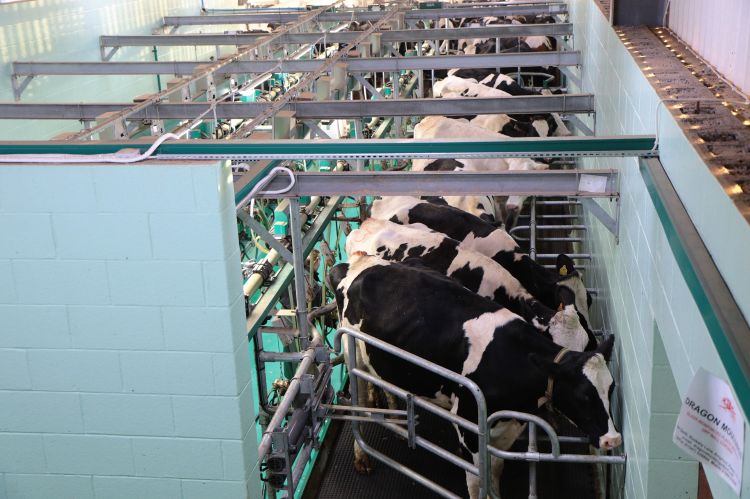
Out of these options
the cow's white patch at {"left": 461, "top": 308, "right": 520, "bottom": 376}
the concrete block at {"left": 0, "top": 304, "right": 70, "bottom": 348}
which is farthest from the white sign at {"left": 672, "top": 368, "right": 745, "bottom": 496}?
the cow's white patch at {"left": 461, "top": 308, "right": 520, "bottom": 376}

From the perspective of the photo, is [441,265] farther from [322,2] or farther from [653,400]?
[322,2]

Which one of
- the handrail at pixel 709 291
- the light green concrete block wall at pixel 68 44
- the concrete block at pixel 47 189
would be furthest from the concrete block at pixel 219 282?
the light green concrete block wall at pixel 68 44

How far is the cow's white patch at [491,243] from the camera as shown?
670 centimetres

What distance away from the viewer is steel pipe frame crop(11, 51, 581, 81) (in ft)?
27.5

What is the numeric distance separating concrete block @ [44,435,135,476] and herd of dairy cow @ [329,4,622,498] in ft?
6.87

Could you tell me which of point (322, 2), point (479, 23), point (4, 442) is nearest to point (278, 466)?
point (4, 442)

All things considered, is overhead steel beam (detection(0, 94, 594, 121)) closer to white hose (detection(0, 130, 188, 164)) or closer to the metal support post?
the metal support post

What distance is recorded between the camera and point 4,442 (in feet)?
12.9

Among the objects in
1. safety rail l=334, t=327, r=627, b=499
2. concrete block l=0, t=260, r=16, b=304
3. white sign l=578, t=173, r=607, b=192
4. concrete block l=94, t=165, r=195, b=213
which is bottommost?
safety rail l=334, t=327, r=627, b=499

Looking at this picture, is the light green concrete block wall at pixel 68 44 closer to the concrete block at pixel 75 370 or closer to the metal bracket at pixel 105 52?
the metal bracket at pixel 105 52

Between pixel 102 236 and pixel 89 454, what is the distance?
1.00m

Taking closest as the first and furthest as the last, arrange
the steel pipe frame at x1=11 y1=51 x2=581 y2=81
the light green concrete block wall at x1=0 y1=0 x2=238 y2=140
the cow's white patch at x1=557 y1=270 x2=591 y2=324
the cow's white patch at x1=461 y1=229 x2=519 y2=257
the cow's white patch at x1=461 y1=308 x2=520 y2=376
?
the cow's white patch at x1=461 y1=308 x2=520 y2=376 → the cow's white patch at x1=557 y1=270 x2=591 y2=324 → the cow's white patch at x1=461 y1=229 x2=519 y2=257 → the steel pipe frame at x1=11 y1=51 x2=581 y2=81 → the light green concrete block wall at x1=0 y1=0 x2=238 y2=140

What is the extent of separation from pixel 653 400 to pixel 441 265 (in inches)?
109

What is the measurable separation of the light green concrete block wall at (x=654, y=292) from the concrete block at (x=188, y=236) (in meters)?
1.75
